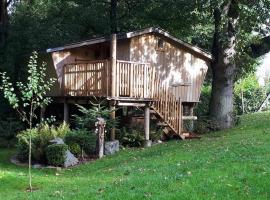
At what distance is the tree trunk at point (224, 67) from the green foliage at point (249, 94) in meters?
13.5

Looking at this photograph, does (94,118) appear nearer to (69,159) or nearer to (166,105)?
(69,159)

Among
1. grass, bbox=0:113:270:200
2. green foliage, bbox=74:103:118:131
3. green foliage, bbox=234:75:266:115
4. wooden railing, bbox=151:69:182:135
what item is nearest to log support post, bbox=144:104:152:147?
wooden railing, bbox=151:69:182:135

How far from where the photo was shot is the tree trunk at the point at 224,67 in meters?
25.8

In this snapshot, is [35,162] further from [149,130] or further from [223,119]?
[223,119]

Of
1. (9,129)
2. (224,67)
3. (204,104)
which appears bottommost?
(9,129)

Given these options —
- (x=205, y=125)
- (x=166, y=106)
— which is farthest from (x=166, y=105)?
(x=205, y=125)

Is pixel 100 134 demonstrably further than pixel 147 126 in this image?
No

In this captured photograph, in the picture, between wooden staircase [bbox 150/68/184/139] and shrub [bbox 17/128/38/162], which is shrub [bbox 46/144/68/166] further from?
wooden staircase [bbox 150/68/184/139]

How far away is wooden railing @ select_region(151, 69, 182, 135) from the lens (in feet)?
72.2

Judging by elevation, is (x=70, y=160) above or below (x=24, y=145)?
below

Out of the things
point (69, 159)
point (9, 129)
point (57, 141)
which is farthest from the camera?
point (9, 129)

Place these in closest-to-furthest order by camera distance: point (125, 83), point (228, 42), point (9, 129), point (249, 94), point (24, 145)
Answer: point (24, 145) < point (125, 83) < point (228, 42) < point (9, 129) < point (249, 94)

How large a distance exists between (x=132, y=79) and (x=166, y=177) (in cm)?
1011

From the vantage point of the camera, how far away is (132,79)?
21156 mm
